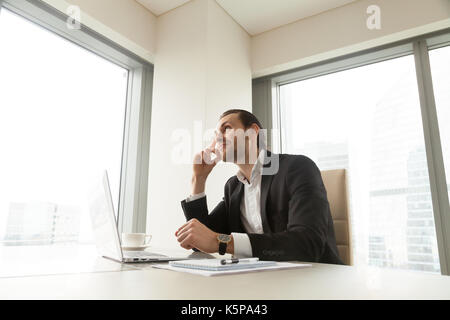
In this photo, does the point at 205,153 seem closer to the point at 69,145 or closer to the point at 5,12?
the point at 69,145

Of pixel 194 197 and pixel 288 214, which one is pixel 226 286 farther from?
pixel 194 197

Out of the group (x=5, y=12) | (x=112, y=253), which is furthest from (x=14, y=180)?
(x=112, y=253)

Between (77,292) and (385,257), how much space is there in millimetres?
2196

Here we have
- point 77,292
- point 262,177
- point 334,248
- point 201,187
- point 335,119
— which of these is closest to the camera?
point 77,292

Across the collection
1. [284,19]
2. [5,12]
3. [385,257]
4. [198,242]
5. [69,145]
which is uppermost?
[284,19]

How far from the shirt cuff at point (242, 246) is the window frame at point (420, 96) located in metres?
1.64

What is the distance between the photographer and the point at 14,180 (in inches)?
72.1

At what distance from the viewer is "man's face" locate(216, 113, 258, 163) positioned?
1548 millimetres

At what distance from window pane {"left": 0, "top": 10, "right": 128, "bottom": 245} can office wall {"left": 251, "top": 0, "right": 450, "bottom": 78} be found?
1296mm

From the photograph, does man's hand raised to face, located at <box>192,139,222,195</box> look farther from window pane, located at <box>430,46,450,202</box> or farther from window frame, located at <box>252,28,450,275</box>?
window pane, located at <box>430,46,450,202</box>

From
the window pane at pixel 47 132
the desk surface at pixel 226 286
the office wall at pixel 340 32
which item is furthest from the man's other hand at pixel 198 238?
the office wall at pixel 340 32

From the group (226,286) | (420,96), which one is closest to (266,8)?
(420,96)

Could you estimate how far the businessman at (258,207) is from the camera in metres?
0.90

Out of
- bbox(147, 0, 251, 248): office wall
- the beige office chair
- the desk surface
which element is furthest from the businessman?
bbox(147, 0, 251, 248): office wall
